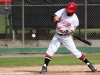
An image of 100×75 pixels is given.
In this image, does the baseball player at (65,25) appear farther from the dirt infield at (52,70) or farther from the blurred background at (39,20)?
the blurred background at (39,20)

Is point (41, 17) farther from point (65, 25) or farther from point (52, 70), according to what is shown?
point (65, 25)

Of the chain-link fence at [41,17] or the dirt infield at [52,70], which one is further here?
the chain-link fence at [41,17]

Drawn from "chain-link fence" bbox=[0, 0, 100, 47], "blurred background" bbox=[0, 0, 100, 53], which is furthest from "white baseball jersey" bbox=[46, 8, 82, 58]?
"chain-link fence" bbox=[0, 0, 100, 47]

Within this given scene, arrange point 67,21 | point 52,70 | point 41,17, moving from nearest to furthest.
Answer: point 67,21 < point 52,70 < point 41,17

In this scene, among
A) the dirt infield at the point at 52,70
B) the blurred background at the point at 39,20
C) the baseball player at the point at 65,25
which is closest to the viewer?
the baseball player at the point at 65,25

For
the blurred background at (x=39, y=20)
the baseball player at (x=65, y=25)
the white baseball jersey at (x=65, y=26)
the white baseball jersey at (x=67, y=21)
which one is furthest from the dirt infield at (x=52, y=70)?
the blurred background at (x=39, y=20)

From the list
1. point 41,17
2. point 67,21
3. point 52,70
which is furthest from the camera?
point 41,17

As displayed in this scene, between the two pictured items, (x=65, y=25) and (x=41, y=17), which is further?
(x=41, y=17)

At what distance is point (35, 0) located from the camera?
15.5 m

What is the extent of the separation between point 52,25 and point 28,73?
20.4 ft

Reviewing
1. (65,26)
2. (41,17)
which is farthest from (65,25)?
(41,17)

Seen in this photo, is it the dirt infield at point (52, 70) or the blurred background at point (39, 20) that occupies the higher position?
the blurred background at point (39, 20)

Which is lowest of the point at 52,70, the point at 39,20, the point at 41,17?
the point at 52,70

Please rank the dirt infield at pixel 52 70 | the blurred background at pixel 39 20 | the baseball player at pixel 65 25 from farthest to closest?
1. the blurred background at pixel 39 20
2. the dirt infield at pixel 52 70
3. the baseball player at pixel 65 25
